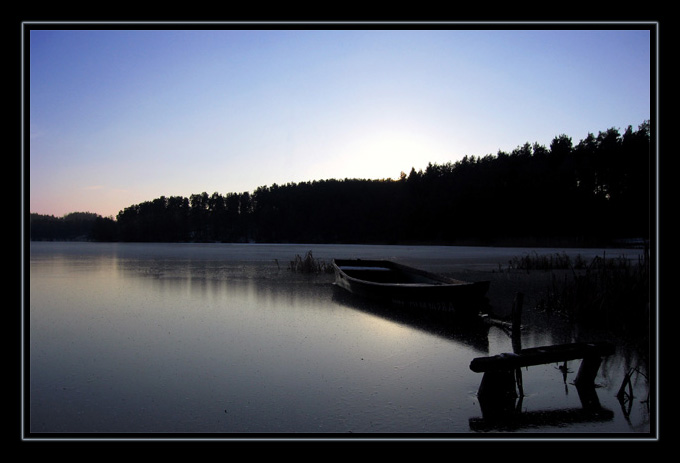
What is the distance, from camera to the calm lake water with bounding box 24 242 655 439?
3824 millimetres

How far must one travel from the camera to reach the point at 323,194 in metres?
96.2

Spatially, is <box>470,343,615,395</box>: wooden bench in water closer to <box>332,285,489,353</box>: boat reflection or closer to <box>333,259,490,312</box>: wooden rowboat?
<box>332,285,489,353</box>: boat reflection

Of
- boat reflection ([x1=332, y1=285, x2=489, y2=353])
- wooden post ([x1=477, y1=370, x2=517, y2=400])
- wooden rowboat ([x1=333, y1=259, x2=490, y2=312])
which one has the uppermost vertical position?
wooden rowboat ([x1=333, y1=259, x2=490, y2=312])

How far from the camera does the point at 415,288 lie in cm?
902

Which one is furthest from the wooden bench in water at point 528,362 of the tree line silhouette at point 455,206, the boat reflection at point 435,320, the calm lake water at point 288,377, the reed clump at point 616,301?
the tree line silhouette at point 455,206

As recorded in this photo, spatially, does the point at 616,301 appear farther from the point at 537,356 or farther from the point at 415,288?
the point at 537,356

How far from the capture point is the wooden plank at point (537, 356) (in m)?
4.10

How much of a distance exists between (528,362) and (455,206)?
61.6 meters

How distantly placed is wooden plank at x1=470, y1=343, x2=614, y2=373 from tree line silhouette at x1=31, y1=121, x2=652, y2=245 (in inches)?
1635

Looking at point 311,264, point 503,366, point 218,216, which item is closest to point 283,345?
point 503,366

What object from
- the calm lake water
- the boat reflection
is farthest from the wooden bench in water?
the boat reflection

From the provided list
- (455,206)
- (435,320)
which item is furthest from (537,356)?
(455,206)
